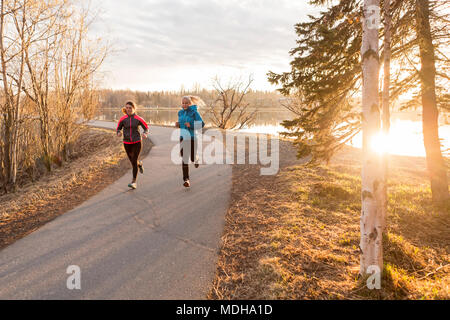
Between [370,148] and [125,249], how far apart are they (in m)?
3.63

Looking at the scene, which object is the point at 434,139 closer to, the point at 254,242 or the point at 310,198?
the point at 310,198

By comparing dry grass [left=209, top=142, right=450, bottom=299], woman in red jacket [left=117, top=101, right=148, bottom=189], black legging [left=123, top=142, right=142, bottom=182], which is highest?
woman in red jacket [left=117, top=101, right=148, bottom=189]

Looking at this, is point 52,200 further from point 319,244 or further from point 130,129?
point 319,244

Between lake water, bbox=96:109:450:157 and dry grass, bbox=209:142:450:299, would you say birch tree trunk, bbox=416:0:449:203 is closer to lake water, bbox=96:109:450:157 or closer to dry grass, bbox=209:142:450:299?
lake water, bbox=96:109:450:157

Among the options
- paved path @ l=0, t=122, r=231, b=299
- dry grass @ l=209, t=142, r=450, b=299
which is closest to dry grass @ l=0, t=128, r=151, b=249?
paved path @ l=0, t=122, r=231, b=299

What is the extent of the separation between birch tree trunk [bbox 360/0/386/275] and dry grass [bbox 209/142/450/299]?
486 millimetres

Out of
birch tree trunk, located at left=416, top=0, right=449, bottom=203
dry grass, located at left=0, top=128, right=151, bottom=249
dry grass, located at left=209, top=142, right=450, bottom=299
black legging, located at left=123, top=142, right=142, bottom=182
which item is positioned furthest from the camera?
black legging, located at left=123, top=142, right=142, bottom=182

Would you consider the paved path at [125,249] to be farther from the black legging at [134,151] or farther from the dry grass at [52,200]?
the black legging at [134,151]

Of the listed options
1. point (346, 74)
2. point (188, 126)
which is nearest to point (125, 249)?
point (188, 126)

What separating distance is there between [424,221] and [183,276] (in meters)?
5.37

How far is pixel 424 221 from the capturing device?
5082mm

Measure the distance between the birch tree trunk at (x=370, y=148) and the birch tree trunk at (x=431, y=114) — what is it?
3.37 m

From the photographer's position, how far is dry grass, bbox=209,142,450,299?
271 cm
